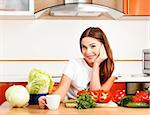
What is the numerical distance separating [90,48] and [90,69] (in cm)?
16

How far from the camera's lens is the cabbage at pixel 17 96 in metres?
1.70

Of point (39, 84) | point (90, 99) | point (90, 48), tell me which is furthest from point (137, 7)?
point (90, 99)

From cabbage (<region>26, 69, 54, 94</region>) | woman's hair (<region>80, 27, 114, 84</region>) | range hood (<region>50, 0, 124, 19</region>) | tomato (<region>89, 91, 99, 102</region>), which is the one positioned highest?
range hood (<region>50, 0, 124, 19</region>)

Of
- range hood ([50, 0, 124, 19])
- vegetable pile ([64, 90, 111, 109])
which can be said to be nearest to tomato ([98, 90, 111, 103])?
vegetable pile ([64, 90, 111, 109])

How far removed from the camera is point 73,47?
3494 millimetres

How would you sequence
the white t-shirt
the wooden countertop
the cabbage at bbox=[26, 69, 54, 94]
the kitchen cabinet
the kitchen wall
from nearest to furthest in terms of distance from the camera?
the wooden countertop, the cabbage at bbox=[26, 69, 54, 94], the white t-shirt, the kitchen cabinet, the kitchen wall

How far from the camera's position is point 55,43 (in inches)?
137

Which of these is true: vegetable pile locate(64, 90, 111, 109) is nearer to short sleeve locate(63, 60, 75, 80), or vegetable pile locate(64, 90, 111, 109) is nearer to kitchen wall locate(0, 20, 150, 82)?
short sleeve locate(63, 60, 75, 80)

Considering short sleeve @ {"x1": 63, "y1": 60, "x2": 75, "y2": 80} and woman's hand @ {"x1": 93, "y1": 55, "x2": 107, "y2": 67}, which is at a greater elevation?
woman's hand @ {"x1": 93, "y1": 55, "x2": 107, "y2": 67}

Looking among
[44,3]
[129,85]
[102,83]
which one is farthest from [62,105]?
[44,3]

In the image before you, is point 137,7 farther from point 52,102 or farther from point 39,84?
point 52,102

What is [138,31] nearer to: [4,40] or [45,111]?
[4,40]

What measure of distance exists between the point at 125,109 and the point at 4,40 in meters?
2.02

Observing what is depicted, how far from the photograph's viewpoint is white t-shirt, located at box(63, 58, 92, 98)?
7.00 feet
